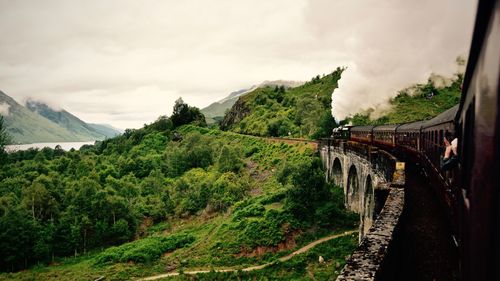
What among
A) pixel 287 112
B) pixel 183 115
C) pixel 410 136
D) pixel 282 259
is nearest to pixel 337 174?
pixel 282 259

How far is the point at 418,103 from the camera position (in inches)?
2685

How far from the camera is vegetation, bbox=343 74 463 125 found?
63.2 m

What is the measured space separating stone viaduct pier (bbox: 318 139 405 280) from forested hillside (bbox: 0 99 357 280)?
2.24 metres

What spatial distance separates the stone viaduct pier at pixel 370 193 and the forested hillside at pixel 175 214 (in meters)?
2.24

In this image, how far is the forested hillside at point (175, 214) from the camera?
29812 mm

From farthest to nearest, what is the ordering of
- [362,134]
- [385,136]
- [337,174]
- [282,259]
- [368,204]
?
1. [337,174]
2. [362,134]
3. [282,259]
4. [385,136]
5. [368,204]

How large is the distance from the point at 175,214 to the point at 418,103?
48.6 metres

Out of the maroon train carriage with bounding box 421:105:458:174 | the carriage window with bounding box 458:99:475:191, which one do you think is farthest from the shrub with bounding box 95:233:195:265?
the carriage window with bounding box 458:99:475:191

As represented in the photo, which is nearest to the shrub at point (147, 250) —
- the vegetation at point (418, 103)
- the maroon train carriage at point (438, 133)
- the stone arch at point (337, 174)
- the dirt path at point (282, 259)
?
the dirt path at point (282, 259)

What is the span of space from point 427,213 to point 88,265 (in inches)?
1332

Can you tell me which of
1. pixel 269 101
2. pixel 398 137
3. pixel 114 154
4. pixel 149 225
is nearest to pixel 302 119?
pixel 269 101

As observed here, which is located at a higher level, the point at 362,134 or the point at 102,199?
the point at 362,134

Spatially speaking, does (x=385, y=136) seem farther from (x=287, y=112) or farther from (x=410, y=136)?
(x=287, y=112)

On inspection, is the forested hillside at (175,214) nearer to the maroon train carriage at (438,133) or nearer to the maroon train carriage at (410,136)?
the maroon train carriage at (410,136)
